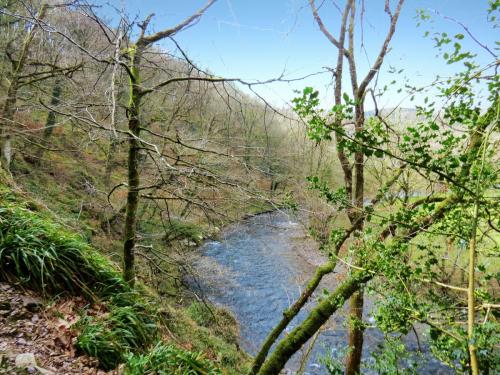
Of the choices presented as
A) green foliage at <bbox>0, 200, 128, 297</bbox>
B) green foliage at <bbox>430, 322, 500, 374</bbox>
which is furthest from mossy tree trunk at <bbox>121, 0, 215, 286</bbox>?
green foliage at <bbox>430, 322, 500, 374</bbox>

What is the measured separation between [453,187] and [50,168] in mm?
16959

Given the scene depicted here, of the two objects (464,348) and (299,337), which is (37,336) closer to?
(299,337)

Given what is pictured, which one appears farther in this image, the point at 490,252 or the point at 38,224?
the point at 38,224

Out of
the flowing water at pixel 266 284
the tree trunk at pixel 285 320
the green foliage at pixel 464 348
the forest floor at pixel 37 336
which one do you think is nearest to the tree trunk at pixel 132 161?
the forest floor at pixel 37 336

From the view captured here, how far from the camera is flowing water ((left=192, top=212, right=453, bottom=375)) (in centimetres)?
1014

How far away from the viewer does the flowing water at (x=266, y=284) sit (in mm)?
10143

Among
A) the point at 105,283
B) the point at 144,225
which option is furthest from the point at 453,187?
the point at 144,225

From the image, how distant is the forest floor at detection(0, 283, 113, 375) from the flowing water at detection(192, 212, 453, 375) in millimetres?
5154

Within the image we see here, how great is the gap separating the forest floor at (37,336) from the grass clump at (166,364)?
0.26m

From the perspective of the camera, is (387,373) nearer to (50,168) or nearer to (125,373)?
(125,373)

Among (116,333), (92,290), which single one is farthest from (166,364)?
(92,290)

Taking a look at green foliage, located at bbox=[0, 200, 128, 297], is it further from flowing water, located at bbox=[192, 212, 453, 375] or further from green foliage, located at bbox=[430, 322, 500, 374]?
flowing water, located at bbox=[192, 212, 453, 375]

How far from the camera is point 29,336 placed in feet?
10.1

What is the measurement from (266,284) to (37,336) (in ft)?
37.8
